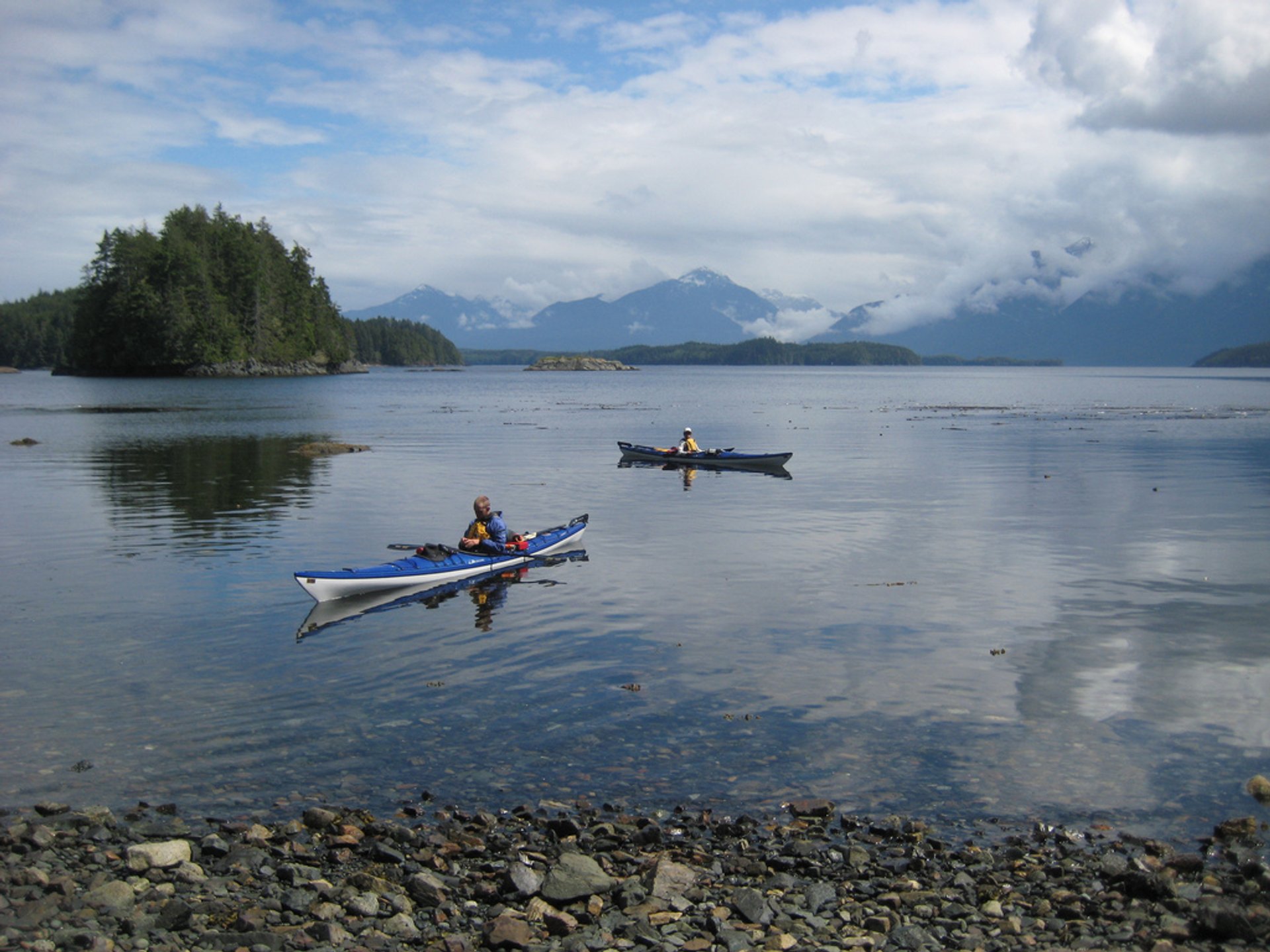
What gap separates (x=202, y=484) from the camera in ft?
141

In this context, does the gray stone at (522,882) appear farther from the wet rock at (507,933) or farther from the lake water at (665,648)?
the lake water at (665,648)

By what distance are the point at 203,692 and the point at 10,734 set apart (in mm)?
2667

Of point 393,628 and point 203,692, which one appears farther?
point 393,628

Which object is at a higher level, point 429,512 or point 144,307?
point 144,307

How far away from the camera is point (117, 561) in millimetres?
26234

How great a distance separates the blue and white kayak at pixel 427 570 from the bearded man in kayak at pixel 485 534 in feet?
0.64

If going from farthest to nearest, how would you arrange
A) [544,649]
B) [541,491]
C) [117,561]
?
1. [541,491]
2. [117,561]
3. [544,649]

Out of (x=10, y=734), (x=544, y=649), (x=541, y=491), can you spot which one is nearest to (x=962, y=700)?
(x=544, y=649)

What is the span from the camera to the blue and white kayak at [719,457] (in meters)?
50.4

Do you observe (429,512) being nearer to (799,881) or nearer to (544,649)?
(544,649)

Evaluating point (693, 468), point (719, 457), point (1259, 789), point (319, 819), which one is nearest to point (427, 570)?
point (319, 819)

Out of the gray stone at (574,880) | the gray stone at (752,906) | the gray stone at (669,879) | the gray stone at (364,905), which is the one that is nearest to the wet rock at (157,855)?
the gray stone at (364,905)

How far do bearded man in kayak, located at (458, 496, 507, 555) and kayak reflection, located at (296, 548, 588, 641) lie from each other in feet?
2.14

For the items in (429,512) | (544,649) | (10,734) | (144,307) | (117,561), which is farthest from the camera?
(144,307)
